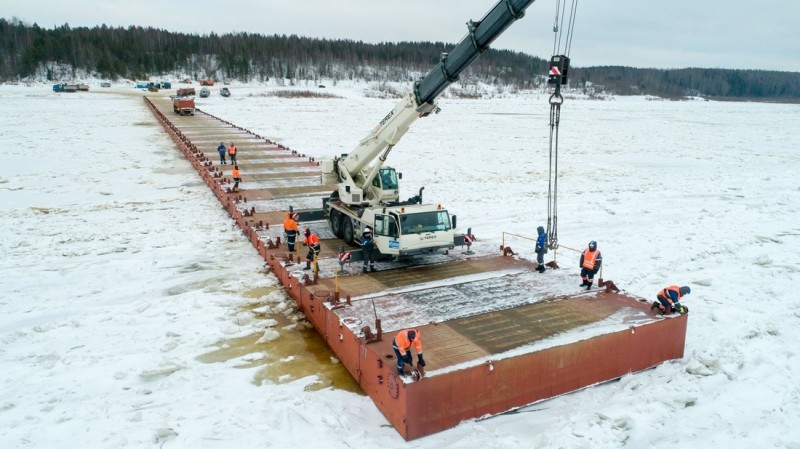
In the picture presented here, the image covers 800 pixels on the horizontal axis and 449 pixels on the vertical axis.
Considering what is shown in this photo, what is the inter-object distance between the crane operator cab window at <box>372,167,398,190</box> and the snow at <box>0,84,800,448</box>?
2.97 meters

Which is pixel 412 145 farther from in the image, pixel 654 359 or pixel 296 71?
pixel 296 71

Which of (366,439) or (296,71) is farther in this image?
(296,71)

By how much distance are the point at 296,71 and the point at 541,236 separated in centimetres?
12358

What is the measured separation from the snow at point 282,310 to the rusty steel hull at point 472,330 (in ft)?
0.98

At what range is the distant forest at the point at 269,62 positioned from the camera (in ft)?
362

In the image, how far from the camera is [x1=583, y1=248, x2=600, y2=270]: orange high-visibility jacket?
10.4m

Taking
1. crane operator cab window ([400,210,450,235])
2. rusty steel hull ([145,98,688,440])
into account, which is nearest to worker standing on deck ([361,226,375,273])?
rusty steel hull ([145,98,688,440])

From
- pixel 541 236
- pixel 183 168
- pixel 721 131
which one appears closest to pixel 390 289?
pixel 541 236

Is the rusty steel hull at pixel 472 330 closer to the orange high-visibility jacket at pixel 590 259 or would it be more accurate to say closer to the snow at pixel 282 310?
the snow at pixel 282 310

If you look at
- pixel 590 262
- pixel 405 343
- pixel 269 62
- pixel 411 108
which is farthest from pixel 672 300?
pixel 269 62

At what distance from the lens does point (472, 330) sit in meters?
8.94

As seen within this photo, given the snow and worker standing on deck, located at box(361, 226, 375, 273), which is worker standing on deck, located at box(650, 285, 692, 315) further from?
worker standing on deck, located at box(361, 226, 375, 273)

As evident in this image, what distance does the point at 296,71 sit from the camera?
126500mm

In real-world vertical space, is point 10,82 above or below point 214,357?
above
